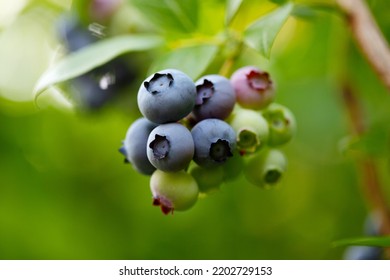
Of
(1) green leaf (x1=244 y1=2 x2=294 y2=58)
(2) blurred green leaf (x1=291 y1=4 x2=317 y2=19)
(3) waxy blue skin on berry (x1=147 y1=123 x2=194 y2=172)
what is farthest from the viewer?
(2) blurred green leaf (x1=291 y1=4 x2=317 y2=19)

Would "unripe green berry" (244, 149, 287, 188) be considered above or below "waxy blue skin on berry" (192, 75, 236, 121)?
below

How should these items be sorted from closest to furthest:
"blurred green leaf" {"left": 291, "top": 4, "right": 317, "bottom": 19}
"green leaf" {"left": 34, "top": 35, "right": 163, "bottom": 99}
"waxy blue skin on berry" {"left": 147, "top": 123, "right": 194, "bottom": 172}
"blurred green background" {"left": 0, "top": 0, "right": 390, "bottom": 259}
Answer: "waxy blue skin on berry" {"left": 147, "top": 123, "right": 194, "bottom": 172} → "green leaf" {"left": 34, "top": 35, "right": 163, "bottom": 99} → "blurred green leaf" {"left": 291, "top": 4, "right": 317, "bottom": 19} → "blurred green background" {"left": 0, "top": 0, "right": 390, "bottom": 259}

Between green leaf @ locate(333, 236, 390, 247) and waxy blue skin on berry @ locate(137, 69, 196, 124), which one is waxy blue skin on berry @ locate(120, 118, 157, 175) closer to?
waxy blue skin on berry @ locate(137, 69, 196, 124)

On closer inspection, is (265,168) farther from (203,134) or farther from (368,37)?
(368,37)

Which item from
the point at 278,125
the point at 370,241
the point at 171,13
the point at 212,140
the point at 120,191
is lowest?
the point at 370,241

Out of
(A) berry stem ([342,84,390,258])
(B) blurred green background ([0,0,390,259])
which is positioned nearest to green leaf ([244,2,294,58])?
(A) berry stem ([342,84,390,258])

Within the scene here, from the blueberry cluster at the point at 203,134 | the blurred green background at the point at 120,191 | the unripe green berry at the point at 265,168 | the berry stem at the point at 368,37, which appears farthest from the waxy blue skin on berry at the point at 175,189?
the blurred green background at the point at 120,191

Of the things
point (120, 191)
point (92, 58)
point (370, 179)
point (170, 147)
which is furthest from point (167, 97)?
point (120, 191)
